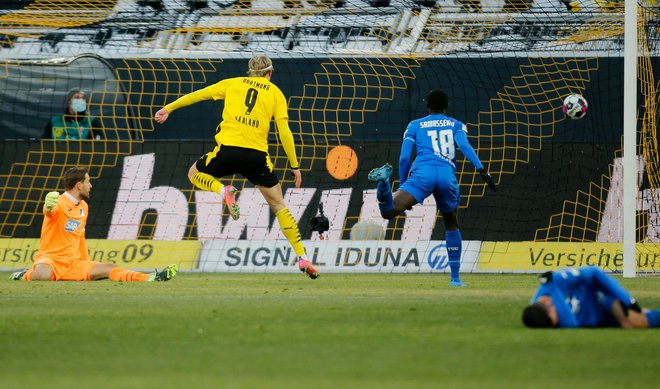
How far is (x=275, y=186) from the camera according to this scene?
13.5 m

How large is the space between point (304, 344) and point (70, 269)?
7.62 meters

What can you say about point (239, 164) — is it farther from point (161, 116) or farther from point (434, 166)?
point (434, 166)

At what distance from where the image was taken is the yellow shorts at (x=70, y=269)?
45.6 ft

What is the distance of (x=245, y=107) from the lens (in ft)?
43.7

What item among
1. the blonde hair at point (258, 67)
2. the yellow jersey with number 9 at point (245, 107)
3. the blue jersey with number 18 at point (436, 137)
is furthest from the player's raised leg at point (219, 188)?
the blue jersey with number 18 at point (436, 137)

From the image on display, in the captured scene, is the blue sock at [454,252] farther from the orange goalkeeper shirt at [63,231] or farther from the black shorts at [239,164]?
the orange goalkeeper shirt at [63,231]

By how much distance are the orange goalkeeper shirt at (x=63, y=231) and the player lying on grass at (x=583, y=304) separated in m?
7.55

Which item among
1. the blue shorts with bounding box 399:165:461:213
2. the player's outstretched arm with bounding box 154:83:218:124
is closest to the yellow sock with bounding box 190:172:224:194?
the player's outstretched arm with bounding box 154:83:218:124

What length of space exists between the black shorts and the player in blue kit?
1.24 m

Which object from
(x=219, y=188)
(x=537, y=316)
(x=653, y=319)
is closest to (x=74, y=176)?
(x=219, y=188)

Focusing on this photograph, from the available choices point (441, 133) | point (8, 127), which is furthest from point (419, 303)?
point (8, 127)

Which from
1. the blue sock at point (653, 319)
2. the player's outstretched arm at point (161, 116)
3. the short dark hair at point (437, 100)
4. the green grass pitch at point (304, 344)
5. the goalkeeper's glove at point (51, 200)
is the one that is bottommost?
the green grass pitch at point (304, 344)

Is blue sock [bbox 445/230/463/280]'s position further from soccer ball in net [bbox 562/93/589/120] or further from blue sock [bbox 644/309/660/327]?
blue sock [bbox 644/309/660/327]

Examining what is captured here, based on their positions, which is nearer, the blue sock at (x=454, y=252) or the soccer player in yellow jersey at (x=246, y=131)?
the blue sock at (x=454, y=252)
